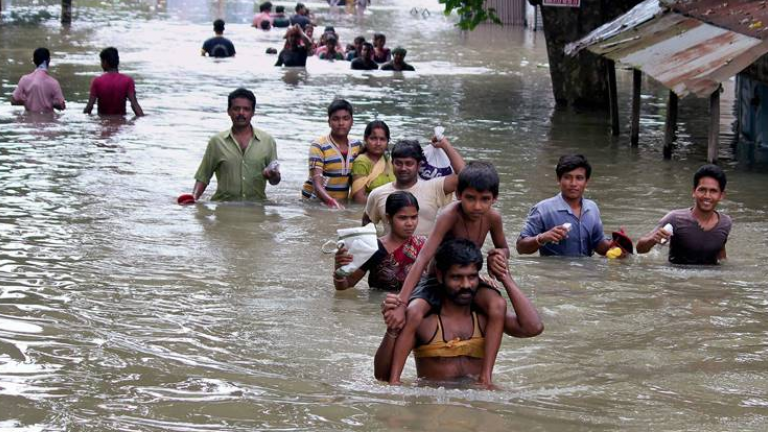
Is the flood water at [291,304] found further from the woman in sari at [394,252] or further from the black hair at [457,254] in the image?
the black hair at [457,254]

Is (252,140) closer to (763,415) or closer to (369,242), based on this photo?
(369,242)

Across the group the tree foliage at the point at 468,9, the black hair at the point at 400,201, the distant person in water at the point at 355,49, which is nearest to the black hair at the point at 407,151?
the black hair at the point at 400,201

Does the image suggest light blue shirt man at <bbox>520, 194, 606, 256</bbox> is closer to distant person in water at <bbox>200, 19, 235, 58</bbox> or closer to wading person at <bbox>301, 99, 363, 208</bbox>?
wading person at <bbox>301, 99, 363, 208</bbox>

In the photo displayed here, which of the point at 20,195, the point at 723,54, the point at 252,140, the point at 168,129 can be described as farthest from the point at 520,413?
the point at 168,129

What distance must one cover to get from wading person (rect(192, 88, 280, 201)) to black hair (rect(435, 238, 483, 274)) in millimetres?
5966

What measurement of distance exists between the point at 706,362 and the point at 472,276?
2.15 metres

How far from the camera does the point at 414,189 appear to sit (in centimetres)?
999

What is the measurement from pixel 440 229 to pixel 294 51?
78.1 ft

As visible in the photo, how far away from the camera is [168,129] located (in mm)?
19656

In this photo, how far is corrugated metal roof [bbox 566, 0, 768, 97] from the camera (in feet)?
48.9

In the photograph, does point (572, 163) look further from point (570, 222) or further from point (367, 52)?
point (367, 52)

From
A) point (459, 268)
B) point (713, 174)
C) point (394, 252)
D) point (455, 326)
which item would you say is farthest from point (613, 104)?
point (459, 268)

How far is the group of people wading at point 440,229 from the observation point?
701 cm

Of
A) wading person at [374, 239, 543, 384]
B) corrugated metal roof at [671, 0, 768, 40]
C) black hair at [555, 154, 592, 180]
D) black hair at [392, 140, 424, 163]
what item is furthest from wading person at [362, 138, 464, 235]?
corrugated metal roof at [671, 0, 768, 40]
